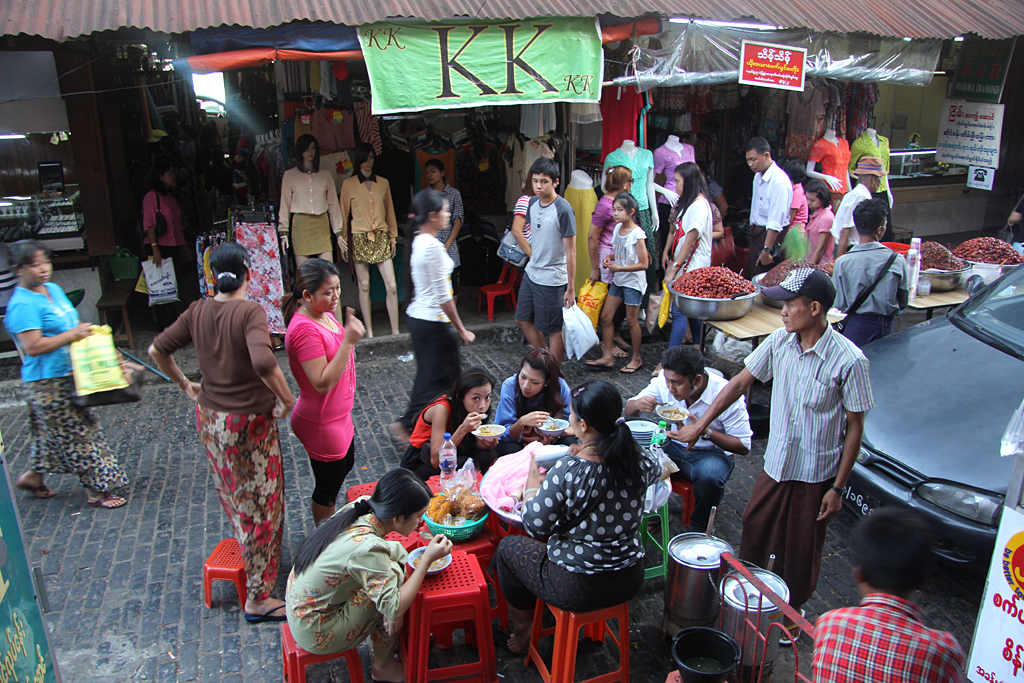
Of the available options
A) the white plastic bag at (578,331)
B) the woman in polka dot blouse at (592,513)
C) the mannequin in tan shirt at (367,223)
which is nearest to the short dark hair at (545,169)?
the white plastic bag at (578,331)

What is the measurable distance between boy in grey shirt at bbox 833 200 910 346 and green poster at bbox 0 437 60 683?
5702 mm

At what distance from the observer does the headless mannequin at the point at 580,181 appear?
28.2 feet

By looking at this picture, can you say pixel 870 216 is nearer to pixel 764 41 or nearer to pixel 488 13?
pixel 764 41

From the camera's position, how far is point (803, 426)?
3701 millimetres

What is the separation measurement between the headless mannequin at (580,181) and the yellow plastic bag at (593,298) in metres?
1.29

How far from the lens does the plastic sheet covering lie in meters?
7.85

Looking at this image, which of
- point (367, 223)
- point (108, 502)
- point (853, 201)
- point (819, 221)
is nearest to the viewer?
point (108, 502)

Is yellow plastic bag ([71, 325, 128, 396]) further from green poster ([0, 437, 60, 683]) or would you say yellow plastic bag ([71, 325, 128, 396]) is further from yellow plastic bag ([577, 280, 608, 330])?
yellow plastic bag ([577, 280, 608, 330])

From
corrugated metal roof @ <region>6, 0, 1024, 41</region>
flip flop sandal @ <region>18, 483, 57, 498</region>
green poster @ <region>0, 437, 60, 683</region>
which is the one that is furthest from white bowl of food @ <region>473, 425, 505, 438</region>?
corrugated metal roof @ <region>6, 0, 1024, 41</region>

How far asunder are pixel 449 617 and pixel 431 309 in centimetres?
254

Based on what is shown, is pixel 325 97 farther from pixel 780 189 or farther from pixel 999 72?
pixel 999 72

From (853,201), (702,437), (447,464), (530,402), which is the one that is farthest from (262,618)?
(853,201)

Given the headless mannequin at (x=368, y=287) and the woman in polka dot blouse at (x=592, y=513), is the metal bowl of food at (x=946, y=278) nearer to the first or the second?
the woman in polka dot blouse at (x=592, y=513)

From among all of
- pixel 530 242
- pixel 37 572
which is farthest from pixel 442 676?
pixel 530 242
